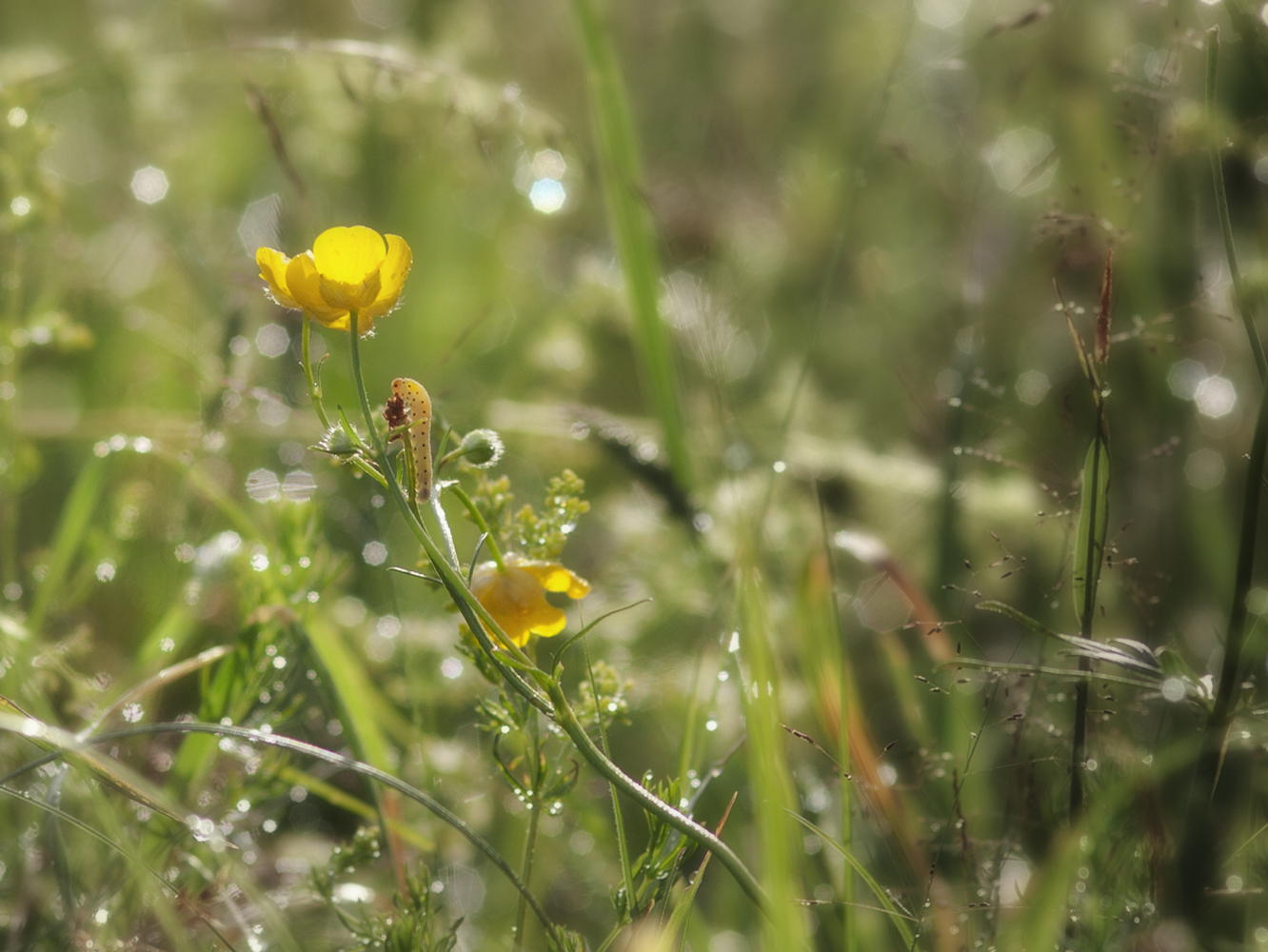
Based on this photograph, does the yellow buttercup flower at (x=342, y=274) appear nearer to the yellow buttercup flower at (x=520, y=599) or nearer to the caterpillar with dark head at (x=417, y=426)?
the caterpillar with dark head at (x=417, y=426)

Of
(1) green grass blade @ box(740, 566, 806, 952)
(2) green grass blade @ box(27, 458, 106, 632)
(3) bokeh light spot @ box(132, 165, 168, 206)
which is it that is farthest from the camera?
(3) bokeh light spot @ box(132, 165, 168, 206)

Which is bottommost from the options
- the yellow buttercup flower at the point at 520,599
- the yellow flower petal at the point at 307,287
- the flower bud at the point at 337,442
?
the yellow buttercup flower at the point at 520,599

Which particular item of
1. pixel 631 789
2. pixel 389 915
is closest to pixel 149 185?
pixel 389 915

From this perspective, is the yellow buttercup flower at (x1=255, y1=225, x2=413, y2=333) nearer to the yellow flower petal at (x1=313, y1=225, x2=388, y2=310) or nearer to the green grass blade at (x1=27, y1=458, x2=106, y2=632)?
the yellow flower petal at (x1=313, y1=225, x2=388, y2=310)

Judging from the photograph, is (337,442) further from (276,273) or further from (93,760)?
(93,760)

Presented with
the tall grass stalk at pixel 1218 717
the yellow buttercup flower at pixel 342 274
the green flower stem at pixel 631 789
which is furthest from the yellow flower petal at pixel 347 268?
the tall grass stalk at pixel 1218 717

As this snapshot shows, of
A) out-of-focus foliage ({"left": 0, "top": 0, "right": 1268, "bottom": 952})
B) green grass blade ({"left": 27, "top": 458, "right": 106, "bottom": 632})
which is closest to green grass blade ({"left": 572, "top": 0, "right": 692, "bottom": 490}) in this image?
out-of-focus foliage ({"left": 0, "top": 0, "right": 1268, "bottom": 952})
